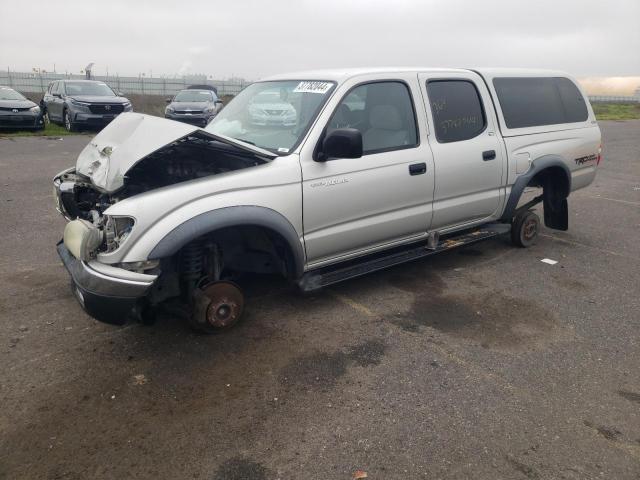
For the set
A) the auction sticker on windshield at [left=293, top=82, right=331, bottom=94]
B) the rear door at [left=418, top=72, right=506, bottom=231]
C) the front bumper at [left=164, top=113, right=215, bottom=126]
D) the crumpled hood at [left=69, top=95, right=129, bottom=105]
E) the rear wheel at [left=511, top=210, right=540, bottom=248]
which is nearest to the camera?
the auction sticker on windshield at [left=293, top=82, right=331, bottom=94]

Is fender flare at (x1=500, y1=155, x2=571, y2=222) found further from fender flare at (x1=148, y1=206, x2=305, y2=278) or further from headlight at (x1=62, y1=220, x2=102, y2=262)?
headlight at (x1=62, y1=220, x2=102, y2=262)

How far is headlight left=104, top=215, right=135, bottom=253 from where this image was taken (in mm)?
3381

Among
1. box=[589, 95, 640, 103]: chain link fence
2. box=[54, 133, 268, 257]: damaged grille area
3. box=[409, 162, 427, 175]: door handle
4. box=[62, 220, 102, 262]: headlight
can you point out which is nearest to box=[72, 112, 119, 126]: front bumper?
box=[54, 133, 268, 257]: damaged grille area

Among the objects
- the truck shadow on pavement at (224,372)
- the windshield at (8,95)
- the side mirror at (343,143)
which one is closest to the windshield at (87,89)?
the windshield at (8,95)

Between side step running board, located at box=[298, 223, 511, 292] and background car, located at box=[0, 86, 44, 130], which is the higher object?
background car, located at box=[0, 86, 44, 130]

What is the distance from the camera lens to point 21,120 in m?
15.7

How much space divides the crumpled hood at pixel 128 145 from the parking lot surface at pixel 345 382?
116 centimetres

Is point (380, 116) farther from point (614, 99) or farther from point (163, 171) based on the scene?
point (614, 99)

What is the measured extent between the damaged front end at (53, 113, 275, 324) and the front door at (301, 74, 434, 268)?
0.55 m

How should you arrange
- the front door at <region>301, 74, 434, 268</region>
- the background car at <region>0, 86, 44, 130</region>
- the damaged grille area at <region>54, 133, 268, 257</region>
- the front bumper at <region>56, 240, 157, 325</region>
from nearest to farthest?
the front bumper at <region>56, 240, 157, 325</region> → the damaged grille area at <region>54, 133, 268, 257</region> → the front door at <region>301, 74, 434, 268</region> → the background car at <region>0, 86, 44, 130</region>

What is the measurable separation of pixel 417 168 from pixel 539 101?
7.17 feet

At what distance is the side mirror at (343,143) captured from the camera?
3.81 m

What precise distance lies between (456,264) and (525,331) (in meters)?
1.58

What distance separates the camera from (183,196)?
3.50m
